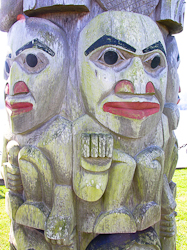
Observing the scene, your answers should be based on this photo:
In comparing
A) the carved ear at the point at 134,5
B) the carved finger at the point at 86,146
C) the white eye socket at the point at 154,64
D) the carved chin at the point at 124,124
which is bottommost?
the carved finger at the point at 86,146

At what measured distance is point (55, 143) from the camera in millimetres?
1567

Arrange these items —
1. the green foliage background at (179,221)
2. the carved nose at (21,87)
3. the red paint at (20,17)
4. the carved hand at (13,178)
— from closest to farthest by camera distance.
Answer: the carved nose at (21,87) → the red paint at (20,17) → the carved hand at (13,178) → the green foliage background at (179,221)

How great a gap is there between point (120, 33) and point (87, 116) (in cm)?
59

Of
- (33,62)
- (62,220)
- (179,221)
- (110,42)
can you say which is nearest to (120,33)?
(110,42)

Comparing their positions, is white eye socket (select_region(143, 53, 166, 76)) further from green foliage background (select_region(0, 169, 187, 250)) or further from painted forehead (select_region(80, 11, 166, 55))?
green foliage background (select_region(0, 169, 187, 250))

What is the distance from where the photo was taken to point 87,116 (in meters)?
1.59

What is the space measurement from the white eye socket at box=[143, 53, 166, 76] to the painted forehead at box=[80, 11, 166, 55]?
59 millimetres

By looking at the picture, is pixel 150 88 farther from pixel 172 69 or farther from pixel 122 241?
pixel 122 241

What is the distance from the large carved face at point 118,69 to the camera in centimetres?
150

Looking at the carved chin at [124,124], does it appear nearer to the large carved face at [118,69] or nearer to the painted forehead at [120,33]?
the large carved face at [118,69]

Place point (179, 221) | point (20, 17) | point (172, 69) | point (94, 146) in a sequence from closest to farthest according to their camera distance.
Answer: point (94, 146)
point (20, 17)
point (172, 69)
point (179, 221)

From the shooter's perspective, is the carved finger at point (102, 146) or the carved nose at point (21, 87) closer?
the carved finger at point (102, 146)

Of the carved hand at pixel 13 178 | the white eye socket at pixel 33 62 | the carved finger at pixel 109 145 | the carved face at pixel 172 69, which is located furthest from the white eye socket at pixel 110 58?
the carved hand at pixel 13 178

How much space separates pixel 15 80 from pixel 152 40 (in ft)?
3.21
